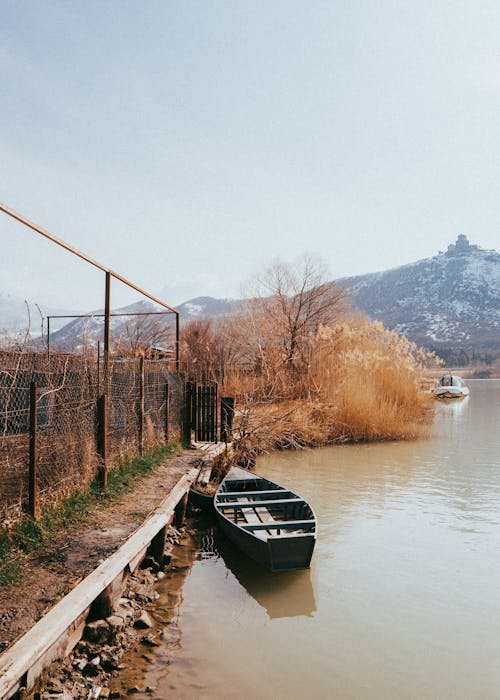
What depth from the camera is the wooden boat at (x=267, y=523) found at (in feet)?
22.0

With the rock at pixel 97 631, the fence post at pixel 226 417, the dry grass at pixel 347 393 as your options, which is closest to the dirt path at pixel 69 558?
the rock at pixel 97 631

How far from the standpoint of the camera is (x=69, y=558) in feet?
17.3

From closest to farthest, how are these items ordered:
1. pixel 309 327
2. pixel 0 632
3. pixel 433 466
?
pixel 0 632, pixel 433 466, pixel 309 327

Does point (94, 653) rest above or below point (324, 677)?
above

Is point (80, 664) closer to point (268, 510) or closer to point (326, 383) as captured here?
point (268, 510)

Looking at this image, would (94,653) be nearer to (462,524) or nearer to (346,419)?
(462,524)

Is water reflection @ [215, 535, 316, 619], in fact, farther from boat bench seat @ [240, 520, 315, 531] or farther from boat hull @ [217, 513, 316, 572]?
boat bench seat @ [240, 520, 315, 531]

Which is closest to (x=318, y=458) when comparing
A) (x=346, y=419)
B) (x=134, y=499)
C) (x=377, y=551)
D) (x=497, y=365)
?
(x=346, y=419)

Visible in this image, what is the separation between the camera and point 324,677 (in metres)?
4.78

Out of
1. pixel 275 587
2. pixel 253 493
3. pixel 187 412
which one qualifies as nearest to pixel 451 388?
pixel 187 412

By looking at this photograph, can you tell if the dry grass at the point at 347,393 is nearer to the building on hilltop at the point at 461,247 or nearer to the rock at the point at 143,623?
the rock at the point at 143,623

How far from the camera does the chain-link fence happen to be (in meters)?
5.67

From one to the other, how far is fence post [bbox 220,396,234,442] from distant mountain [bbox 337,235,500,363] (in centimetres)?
9013

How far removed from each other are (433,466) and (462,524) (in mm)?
5188
